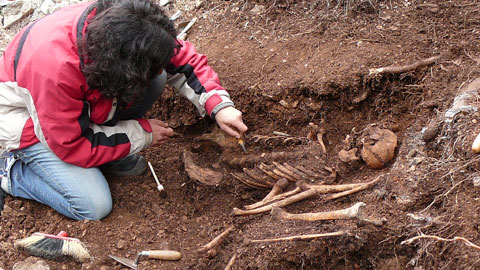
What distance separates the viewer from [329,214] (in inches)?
84.7

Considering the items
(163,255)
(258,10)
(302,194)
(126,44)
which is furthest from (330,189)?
(258,10)

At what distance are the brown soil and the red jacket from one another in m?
0.41

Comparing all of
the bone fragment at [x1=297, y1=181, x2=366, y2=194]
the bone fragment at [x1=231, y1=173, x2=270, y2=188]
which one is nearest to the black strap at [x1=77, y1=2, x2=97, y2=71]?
the bone fragment at [x1=231, y1=173, x2=270, y2=188]

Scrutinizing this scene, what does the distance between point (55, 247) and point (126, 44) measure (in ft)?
3.60

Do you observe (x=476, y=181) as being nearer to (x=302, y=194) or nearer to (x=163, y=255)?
(x=302, y=194)

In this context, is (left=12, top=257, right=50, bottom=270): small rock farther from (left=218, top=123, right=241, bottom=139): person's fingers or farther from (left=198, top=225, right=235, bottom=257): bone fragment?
(left=218, top=123, right=241, bottom=139): person's fingers

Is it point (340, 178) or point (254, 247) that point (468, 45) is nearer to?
point (340, 178)

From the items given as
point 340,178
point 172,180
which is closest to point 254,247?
point 340,178

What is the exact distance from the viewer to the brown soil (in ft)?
6.83

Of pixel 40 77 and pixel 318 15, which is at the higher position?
pixel 40 77

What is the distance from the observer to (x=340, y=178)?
251 centimetres

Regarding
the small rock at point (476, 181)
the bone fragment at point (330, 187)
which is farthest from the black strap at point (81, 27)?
the small rock at point (476, 181)

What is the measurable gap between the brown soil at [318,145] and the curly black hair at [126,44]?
85 cm

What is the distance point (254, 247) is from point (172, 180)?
95cm
